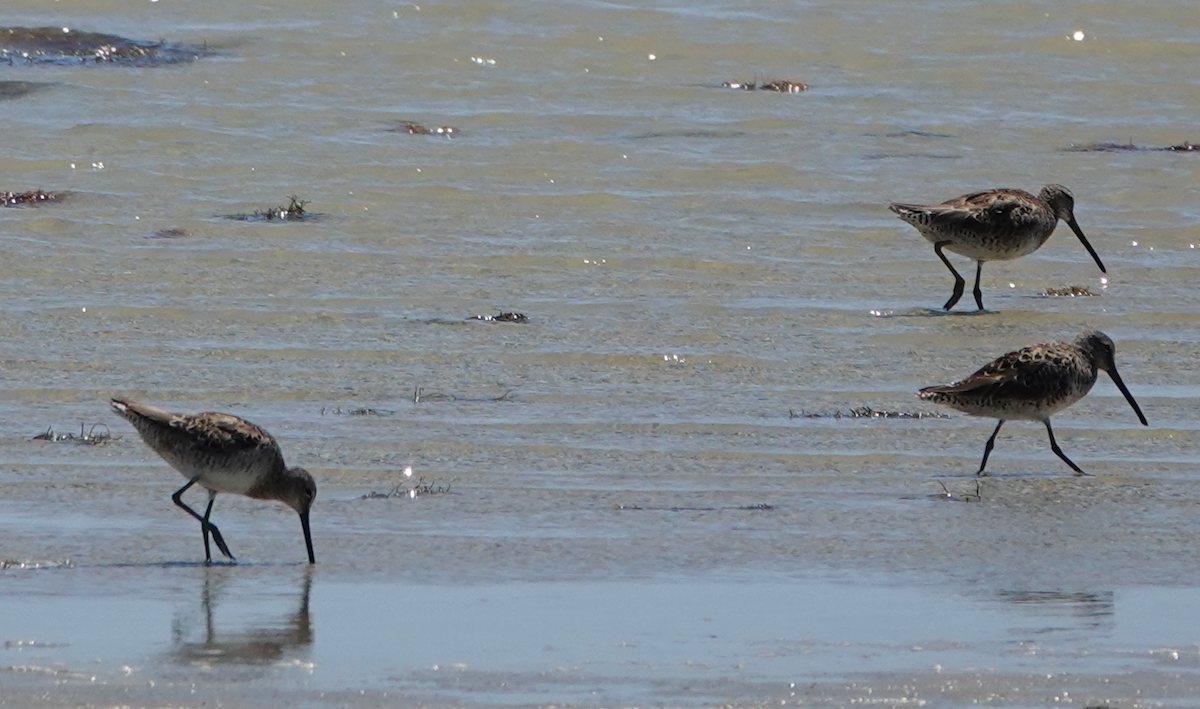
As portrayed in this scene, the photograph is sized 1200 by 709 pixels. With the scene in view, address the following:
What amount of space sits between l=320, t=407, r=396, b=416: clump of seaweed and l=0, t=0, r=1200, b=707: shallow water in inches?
1.4

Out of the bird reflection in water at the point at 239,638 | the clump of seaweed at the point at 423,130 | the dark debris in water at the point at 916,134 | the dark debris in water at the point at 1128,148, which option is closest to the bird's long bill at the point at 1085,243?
the dark debris in water at the point at 1128,148

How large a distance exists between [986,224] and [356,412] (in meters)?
5.46

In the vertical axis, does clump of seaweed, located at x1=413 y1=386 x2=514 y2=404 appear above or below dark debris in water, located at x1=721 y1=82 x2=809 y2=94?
above

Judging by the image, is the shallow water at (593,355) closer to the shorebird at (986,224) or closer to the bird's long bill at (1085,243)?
the bird's long bill at (1085,243)

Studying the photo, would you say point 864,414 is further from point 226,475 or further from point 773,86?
point 773,86

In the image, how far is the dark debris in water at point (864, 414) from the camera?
10.3 metres

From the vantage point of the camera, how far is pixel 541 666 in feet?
19.9

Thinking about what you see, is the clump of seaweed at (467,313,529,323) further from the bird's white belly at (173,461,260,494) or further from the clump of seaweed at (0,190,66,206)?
the clump of seaweed at (0,190,66,206)

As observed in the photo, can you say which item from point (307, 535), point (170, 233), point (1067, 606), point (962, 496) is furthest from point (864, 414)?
point (170, 233)

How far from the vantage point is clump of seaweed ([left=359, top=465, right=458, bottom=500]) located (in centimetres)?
862

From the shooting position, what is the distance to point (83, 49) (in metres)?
22.6

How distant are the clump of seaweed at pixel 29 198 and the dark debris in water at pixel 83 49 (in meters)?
6.02

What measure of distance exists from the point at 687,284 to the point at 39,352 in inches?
181

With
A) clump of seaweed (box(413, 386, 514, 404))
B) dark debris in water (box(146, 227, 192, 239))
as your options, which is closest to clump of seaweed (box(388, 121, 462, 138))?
dark debris in water (box(146, 227, 192, 239))
